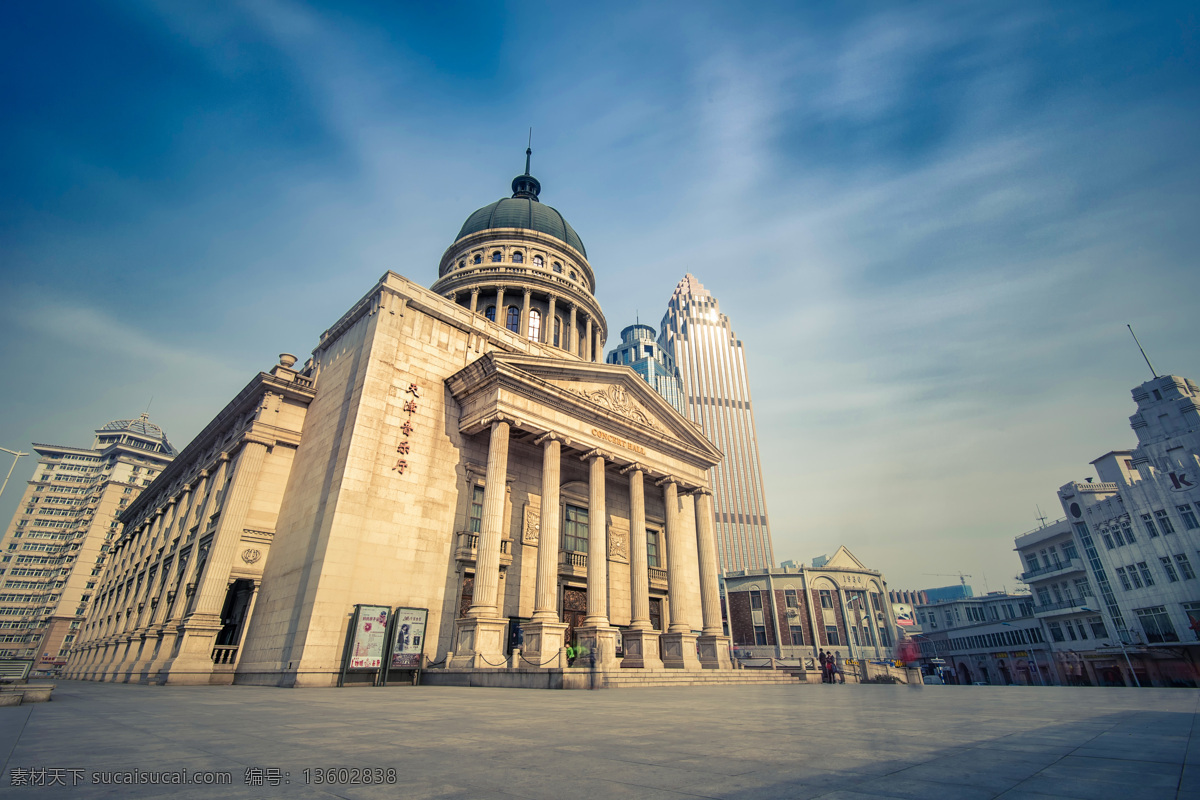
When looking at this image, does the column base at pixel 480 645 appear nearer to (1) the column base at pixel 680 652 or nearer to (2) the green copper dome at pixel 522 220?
(1) the column base at pixel 680 652

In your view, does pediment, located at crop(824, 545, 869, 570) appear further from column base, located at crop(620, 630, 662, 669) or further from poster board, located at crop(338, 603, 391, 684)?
poster board, located at crop(338, 603, 391, 684)

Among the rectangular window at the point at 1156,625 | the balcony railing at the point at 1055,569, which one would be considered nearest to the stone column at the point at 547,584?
the rectangular window at the point at 1156,625

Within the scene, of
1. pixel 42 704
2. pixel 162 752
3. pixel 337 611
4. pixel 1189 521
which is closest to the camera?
pixel 162 752

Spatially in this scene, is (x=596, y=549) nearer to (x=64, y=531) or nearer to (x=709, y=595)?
(x=709, y=595)

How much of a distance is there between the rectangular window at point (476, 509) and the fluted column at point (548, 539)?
10.5 feet

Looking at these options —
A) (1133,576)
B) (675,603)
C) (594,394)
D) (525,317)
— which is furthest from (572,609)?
(1133,576)

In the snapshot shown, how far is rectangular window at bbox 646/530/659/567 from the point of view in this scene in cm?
3178

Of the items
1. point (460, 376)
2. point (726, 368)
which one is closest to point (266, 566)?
point (460, 376)

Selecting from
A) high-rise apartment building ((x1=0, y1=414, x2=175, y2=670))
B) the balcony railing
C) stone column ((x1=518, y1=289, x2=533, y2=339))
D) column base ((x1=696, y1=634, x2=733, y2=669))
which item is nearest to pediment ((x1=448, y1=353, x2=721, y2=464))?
column base ((x1=696, y1=634, x2=733, y2=669))

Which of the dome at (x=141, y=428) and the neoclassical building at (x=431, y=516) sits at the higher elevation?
the dome at (x=141, y=428)

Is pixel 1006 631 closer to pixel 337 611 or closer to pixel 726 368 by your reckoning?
pixel 337 611

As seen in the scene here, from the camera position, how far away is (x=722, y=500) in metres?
134

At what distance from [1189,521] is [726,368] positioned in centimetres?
11577

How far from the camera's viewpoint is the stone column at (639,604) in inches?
929
